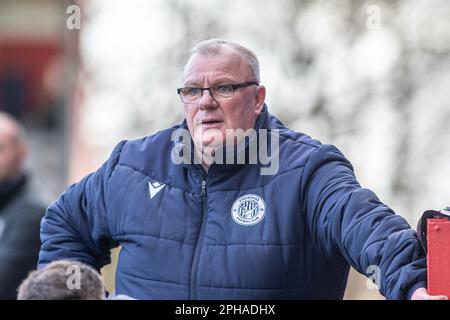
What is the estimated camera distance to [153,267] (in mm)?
5195

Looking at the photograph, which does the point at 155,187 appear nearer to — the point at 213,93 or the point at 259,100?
the point at 213,93

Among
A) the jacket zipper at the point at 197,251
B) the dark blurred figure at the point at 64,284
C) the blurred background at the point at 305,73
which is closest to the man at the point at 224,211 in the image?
the jacket zipper at the point at 197,251

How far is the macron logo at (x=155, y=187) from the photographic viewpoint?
5363 mm

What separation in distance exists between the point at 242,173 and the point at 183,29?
9.15m

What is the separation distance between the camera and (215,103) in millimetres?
5422

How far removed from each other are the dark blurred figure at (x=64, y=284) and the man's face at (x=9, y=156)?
14.0 ft

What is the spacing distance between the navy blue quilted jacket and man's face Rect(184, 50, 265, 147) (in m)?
0.14

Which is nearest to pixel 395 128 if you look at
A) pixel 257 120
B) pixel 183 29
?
pixel 183 29

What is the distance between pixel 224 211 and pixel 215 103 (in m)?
0.53

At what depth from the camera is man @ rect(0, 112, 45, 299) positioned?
307 inches

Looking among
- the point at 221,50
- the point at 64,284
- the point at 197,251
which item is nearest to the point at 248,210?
the point at 197,251

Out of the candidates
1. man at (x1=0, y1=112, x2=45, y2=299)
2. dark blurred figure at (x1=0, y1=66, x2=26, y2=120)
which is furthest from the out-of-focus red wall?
man at (x1=0, y1=112, x2=45, y2=299)

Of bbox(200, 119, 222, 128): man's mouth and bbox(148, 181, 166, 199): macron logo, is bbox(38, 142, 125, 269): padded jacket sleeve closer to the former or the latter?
bbox(148, 181, 166, 199): macron logo

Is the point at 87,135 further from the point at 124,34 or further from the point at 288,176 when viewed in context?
the point at 288,176
